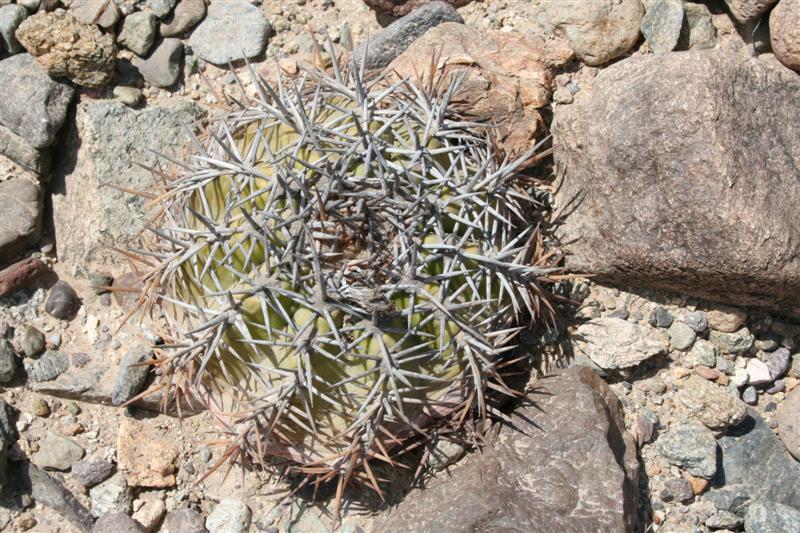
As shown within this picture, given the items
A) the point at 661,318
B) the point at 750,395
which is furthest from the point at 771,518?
the point at 661,318

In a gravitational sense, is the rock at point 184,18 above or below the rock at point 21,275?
above

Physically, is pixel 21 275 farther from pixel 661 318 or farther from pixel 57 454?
pixel 661 318

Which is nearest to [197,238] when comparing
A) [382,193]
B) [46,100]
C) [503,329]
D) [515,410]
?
[382,193]

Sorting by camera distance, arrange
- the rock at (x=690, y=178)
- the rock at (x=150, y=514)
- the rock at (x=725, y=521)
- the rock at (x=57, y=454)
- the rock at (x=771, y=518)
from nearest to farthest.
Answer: the rock at (x=690, y=178) < the rock at (x=771, y=518) < the rock at (x=725, y=521) < the rock at (x=150, y=514) < the rock at (x=57, y=454)

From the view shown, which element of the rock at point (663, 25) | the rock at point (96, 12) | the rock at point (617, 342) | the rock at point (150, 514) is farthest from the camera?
the rock at point (96, 12)

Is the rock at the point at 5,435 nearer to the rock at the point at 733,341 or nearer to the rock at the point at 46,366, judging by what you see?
the rock at the point at 46,366

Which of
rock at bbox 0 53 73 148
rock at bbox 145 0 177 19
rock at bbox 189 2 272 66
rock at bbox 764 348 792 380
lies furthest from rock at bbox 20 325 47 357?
rock at bbox 764 348 792 380

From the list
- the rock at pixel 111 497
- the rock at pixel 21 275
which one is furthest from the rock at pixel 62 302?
the rock at pixel 111 497
